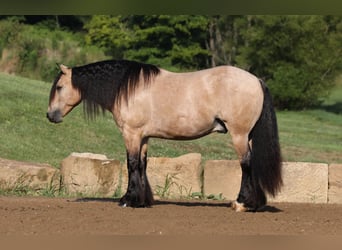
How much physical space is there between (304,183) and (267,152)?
8.61ft

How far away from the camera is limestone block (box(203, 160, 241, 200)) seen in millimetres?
11031

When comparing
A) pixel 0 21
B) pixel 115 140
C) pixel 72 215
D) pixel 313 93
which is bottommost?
pixel 72 215

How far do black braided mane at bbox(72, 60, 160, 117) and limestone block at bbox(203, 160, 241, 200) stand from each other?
256 cm

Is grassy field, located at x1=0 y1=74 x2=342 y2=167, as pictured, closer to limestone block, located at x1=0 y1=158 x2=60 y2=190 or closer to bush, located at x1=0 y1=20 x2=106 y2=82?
limestone block, located at x1=0 y1=158 x2=60 y2=190

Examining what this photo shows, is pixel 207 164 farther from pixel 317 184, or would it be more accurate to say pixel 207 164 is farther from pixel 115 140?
pixel 115 140

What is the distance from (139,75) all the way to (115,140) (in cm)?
998

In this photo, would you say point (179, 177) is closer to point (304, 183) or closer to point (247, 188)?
point (304, 183)

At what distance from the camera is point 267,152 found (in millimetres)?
8539

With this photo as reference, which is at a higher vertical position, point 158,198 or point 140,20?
point 140,20

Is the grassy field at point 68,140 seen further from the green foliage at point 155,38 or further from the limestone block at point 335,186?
the green foliage at point 155,38

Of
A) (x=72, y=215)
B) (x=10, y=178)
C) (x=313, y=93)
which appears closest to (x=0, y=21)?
(x=313, y=93)

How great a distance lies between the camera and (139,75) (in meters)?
8.78

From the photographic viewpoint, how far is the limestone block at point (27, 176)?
427 inches

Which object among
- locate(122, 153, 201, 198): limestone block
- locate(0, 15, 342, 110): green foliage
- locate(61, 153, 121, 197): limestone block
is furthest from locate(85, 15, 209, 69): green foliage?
locate(61, 153, 121, 197): limestone block
